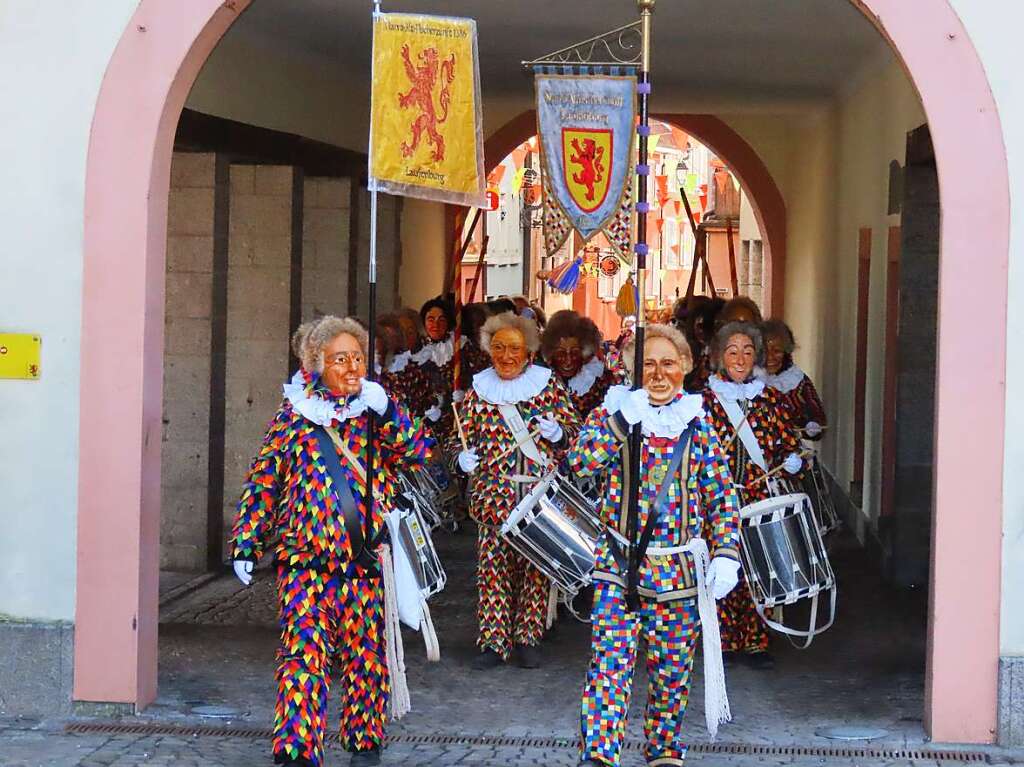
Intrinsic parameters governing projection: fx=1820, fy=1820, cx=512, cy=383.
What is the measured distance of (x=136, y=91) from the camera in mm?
7141

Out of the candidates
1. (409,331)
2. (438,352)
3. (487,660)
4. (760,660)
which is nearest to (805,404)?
(760,660)

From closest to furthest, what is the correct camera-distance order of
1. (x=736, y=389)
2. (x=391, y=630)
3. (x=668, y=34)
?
(x=391, y=630) → (x=736, y=389) → (x=668, y=34)

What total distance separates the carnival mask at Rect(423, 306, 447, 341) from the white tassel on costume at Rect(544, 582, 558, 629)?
4.42 m

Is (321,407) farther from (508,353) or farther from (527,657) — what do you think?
(527,657)

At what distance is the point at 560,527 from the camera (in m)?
7.32

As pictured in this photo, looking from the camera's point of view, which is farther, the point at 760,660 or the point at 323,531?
the point at 760,660

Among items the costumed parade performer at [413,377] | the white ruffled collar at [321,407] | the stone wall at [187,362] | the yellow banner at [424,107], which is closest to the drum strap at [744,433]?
the yellow banner at [424,107]

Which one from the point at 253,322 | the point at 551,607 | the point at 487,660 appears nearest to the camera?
the point at 487,660

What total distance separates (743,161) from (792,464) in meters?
10.7

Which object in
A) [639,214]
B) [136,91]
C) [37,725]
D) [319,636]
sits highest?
[136,91]

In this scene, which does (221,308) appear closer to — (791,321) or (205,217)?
(205,217)

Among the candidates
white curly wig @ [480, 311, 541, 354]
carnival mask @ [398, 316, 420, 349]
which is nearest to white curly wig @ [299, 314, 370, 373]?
white curly wig @ [480, 311, 541, 354]

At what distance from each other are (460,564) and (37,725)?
5012mm

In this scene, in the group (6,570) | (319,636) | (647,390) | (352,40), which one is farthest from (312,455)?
(352,40)
